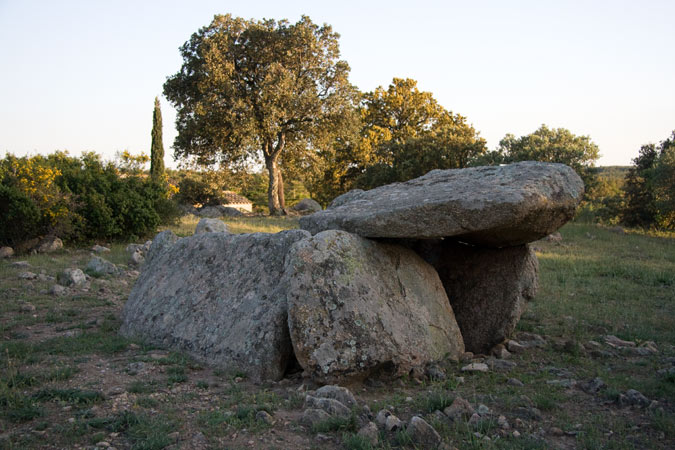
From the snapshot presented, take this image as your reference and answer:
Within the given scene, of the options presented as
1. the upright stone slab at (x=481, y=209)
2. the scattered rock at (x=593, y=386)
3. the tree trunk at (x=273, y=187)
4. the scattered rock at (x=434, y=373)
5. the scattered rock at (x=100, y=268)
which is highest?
the tree trunk at (x=273, y=187)

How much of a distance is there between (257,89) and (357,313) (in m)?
25.1

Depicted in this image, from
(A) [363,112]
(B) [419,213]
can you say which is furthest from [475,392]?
(A) [363,112]

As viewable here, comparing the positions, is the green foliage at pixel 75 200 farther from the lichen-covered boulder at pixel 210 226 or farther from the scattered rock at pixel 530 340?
the scattered rock at pixel 530 340

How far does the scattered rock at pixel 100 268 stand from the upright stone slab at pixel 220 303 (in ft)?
11.7

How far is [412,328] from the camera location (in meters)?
5.93

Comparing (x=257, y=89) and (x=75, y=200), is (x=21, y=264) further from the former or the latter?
(x=257, y=89)

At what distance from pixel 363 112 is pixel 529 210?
1337 inches

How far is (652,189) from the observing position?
A: 2262 centimetres

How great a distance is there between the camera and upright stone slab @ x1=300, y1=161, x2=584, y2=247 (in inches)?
219

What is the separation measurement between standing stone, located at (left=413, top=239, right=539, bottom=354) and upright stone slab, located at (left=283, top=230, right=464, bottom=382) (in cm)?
71

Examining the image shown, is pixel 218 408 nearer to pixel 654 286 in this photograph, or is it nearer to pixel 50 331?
pixel 50 331

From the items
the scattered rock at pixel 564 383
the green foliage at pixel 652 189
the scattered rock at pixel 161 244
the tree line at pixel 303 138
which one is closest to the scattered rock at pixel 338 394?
the scattered rock at pixel 564 383

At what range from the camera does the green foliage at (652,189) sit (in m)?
20.7

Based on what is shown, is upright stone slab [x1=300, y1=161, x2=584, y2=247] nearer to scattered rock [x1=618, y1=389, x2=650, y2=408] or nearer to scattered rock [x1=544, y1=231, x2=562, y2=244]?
scattered rock [x1=618, y1=389, x2=650, y2=408]
